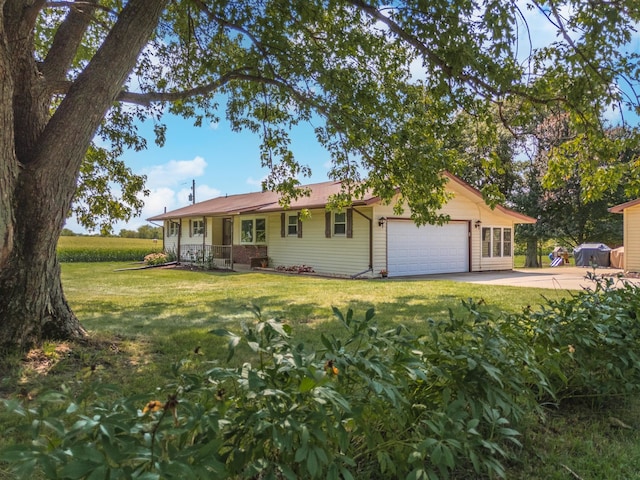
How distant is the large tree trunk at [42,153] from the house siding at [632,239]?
58.2 ft

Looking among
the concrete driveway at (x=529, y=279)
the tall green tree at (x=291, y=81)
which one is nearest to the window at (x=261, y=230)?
the concrete driveway at (x=529, y=279)

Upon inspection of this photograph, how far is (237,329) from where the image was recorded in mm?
6027

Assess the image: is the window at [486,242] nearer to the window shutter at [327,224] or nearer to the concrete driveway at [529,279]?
the concrete driveway at [529,279]

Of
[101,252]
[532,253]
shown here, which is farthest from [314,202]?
[101,252]

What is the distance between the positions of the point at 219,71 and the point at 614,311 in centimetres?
626

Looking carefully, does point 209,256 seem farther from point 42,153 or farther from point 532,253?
point 532,253

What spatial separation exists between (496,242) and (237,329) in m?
16.0

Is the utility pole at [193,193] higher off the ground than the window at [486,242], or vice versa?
the utility pole at [193,193]

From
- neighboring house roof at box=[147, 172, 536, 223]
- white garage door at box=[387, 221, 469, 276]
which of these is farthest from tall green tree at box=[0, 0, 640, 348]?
white garage door at box=[387, 221, 469, 276]

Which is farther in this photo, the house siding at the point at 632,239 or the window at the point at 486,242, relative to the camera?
the window at the point at 486,242

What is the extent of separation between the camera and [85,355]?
14.0 ft

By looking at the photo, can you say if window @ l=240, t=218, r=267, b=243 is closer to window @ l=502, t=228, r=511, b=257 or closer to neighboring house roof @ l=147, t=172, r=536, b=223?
neighboring house roof @ l=147, t=172, r=536, b=223

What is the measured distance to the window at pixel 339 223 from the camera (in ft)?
53.4

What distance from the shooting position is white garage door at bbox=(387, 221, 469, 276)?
15742 mm
